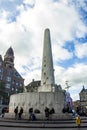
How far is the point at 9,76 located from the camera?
8188 centimetres

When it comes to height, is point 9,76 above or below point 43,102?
above

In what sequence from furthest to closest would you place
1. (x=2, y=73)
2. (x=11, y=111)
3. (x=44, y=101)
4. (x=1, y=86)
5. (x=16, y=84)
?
(x=16, y=84)
(x=2, y=73)
(x=1, y=86)
(x=11, y=111)
(x=44, y=101)

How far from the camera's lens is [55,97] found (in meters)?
24.1

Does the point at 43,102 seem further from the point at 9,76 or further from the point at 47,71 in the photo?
the point at 9,76

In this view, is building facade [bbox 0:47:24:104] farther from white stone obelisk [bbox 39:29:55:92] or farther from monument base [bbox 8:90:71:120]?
monument base [bbox 8:90:71:120]

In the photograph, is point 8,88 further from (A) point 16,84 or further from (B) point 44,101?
(B) point 44,101

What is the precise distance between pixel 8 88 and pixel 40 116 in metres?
60.2

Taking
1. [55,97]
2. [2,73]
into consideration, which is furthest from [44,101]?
[2,73]

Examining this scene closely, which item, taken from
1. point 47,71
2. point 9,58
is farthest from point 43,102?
point 9,58

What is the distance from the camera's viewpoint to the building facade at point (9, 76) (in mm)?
79000

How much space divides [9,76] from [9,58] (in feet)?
28.2

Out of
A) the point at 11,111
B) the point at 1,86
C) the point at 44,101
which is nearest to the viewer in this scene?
the point at 44,101

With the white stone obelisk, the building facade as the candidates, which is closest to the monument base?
the white stone obelisk

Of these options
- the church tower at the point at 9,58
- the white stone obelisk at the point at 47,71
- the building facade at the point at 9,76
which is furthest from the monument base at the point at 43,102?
the church tower at the point at 9,58
